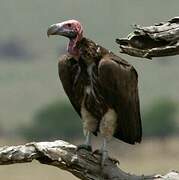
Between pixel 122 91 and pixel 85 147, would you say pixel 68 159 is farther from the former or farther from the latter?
pixel 122 91

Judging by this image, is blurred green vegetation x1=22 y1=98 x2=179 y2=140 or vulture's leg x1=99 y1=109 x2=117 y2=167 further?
blurred green vegetation x1=22 y1=98 x2=179 y2=140

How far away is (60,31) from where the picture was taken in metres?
7.75

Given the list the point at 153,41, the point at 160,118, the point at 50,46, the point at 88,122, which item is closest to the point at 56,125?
the point at 160,118

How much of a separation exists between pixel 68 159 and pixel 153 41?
0.98 m

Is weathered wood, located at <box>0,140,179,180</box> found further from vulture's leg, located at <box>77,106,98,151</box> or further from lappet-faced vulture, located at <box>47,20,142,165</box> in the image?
vulture's leg, located at <box>77,106,98,151</box>

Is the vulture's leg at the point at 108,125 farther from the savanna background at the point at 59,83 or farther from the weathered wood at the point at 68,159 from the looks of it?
the savanna background at the point at 59,83

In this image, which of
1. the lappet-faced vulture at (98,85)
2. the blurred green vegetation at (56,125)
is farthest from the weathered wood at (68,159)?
the blurred green vegetation at (56,125)

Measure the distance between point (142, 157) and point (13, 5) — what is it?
27.4 meters

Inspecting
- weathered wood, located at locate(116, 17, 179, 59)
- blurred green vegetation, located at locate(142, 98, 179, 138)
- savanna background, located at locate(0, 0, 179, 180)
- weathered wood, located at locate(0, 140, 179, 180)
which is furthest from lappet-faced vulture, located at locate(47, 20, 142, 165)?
blurred green vegetation, located at locate(142, 98, 179, 138)

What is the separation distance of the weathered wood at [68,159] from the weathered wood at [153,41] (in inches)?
31.0

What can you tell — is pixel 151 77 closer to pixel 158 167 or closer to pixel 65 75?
pixel 158 167

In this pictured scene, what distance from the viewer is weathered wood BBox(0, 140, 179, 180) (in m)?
7.26

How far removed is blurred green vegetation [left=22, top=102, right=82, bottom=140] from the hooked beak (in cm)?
2857

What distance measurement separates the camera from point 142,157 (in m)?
33.8
